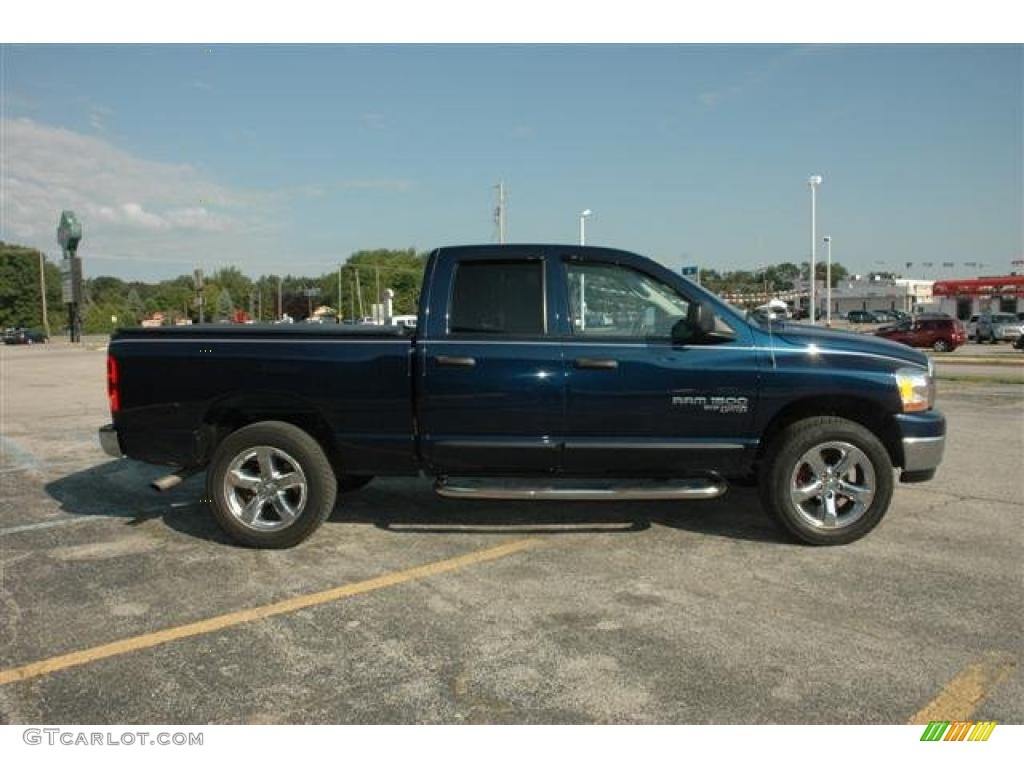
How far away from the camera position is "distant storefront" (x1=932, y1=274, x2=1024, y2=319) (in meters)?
62.8

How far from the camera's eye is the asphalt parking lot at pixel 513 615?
10.6 feet

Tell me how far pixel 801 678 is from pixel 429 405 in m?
2.75

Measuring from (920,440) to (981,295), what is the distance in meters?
69.9

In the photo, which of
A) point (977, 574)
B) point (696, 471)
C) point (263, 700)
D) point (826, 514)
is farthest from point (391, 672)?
point (977, 574)

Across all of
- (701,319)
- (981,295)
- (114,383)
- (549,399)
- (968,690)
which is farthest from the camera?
(981,295)

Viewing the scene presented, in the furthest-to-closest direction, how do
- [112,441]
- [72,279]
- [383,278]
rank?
[383,278] < [72,279] < [112,441]

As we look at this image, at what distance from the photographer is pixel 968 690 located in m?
3.28

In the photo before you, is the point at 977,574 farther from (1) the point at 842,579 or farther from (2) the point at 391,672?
(2) the point at 391,672

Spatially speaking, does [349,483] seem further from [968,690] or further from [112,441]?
[968,690]

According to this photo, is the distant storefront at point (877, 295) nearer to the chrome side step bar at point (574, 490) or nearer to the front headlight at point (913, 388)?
the front headlight at point (913, 388)

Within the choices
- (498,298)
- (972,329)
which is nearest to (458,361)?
(498,298)

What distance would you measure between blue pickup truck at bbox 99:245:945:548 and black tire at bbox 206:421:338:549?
0.04ft

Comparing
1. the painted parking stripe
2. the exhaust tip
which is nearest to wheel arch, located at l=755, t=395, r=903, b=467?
the exhaust tip

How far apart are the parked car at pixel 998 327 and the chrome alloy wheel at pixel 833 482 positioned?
3844 centimetres
